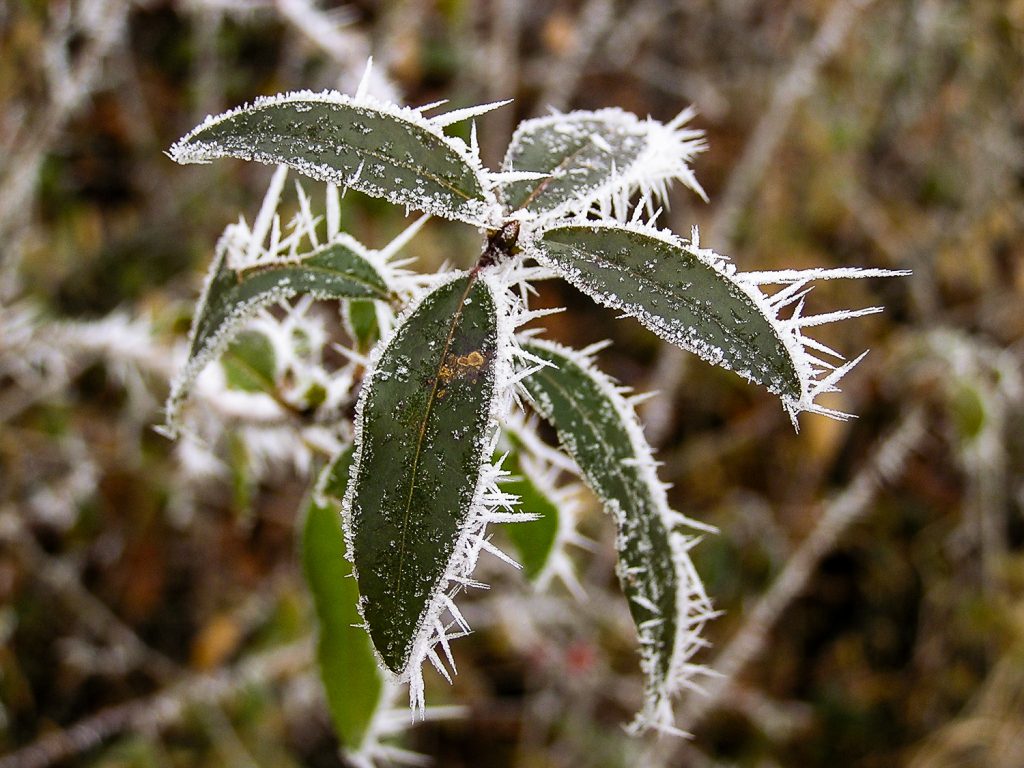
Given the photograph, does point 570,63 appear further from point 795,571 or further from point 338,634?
point 338,634

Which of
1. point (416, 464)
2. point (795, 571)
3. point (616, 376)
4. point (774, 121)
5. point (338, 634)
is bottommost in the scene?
point (795, 571)

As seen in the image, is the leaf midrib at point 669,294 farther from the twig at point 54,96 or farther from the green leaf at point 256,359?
the twig at point 54,96

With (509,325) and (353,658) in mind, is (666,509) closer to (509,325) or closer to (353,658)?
(509,325)

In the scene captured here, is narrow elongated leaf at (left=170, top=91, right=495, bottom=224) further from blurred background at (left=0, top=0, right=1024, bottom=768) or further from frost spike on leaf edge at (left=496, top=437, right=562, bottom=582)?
blurred background at (left=0, top=0, right=1024, bottom=768)

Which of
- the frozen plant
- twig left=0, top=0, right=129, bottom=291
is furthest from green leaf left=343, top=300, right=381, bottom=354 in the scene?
twig left=0, top=0, right=129, bottom=291

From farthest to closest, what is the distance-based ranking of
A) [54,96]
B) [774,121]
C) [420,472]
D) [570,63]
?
1. [570,63]
2. [774,121]
3. [54,96]
4. [420,472]

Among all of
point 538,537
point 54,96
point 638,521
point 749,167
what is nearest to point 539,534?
point 538,537

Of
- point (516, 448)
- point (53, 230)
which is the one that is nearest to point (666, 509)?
point (516, 448)
